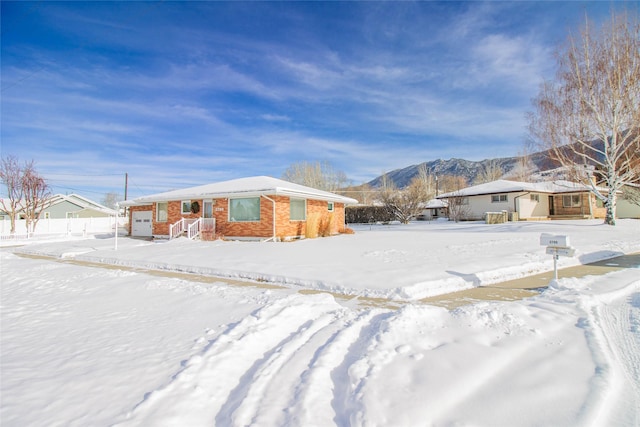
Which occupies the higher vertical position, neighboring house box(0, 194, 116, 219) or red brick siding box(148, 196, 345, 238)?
neighboring house box(0, 194, 116, 219)

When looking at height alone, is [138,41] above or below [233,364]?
above

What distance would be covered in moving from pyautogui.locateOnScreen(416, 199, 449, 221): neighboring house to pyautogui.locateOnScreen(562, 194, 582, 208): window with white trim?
39.1 feet

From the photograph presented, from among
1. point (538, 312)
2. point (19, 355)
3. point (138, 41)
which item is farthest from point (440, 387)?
point (138, 41)

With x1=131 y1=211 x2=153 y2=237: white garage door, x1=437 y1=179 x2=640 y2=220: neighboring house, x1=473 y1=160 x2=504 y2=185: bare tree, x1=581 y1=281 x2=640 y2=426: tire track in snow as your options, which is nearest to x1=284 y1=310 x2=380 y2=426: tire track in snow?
x1=581 y1=281 x2=640 y2=426: tire track in snow

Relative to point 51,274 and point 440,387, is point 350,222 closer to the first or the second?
point 51,274

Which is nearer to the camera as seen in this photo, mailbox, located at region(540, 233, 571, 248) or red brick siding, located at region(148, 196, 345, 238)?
mailbox, located at region(540, 233, 571, 248)

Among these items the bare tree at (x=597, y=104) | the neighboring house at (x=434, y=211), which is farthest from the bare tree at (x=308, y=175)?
the bare tree at (x=597, y=104)

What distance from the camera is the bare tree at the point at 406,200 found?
1144 inches

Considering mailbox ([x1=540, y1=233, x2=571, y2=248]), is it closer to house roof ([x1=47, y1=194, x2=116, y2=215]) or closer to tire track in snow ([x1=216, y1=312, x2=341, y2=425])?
tire track in snow ([x1=216, y1=312, x2=341, y2=425])

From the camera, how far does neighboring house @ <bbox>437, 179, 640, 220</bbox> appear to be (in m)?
27.1

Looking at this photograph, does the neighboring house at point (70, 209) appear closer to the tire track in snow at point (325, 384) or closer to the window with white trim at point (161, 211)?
the window with white trim at point (161, 211)

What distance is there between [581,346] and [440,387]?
184 cm

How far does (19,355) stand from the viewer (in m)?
3.57

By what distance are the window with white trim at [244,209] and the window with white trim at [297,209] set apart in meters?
1.75
